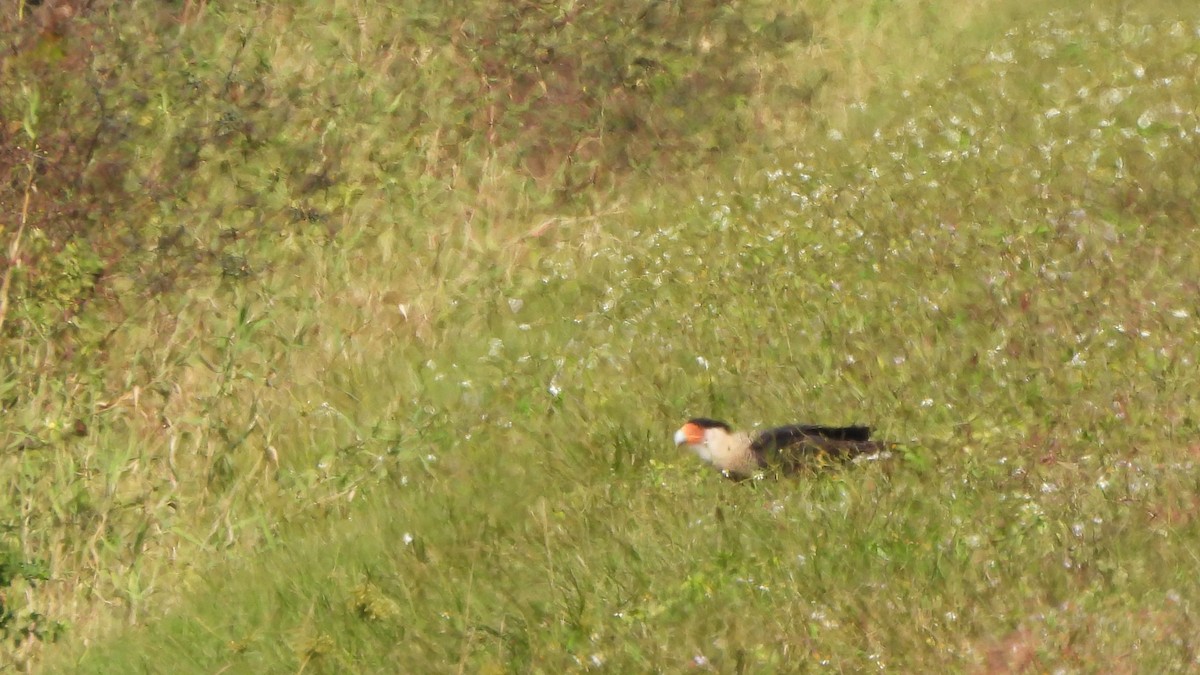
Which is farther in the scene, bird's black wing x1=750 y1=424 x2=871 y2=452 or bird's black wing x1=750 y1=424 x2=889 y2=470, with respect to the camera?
bird's black wing x1=750 y1=424 x2=871 y2=452

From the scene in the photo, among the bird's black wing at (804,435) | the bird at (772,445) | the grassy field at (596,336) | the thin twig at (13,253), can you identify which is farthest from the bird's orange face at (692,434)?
the thin twig at (13,253)

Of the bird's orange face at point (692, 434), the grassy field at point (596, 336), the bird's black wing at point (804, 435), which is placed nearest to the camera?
the grassy field at point (596, 336)

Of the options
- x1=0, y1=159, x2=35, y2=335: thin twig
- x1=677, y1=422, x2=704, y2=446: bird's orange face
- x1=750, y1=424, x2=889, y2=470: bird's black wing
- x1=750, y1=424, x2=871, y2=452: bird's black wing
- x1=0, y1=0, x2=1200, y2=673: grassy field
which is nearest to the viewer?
x1=0, y1=0, x2=1200, y2=673: grassy field

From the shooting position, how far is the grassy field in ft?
17.2

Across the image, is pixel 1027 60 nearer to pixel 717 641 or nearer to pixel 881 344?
pixel 881 344

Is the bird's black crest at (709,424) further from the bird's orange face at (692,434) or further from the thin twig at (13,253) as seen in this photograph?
the thin twig at (13,253)

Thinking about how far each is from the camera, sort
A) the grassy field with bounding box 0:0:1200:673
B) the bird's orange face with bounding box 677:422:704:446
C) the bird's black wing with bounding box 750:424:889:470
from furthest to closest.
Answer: the bird's orange face with bounding box 677:422:704:446 → the bird's black wing with bounding box 750:424:889:470 → the grassy field with bounding box 0:0:1200:673

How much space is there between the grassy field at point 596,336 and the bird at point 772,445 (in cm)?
13

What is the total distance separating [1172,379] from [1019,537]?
4.62 ft

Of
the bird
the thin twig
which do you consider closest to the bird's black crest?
the bird

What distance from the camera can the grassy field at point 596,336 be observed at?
5242 millimetres

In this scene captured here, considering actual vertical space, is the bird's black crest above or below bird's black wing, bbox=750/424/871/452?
below

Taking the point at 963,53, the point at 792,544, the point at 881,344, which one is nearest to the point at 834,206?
the point at 881,344

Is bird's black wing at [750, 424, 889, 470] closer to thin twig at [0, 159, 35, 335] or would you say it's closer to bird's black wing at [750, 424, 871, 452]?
bird's black wing at [750, 424, 871, 452]
